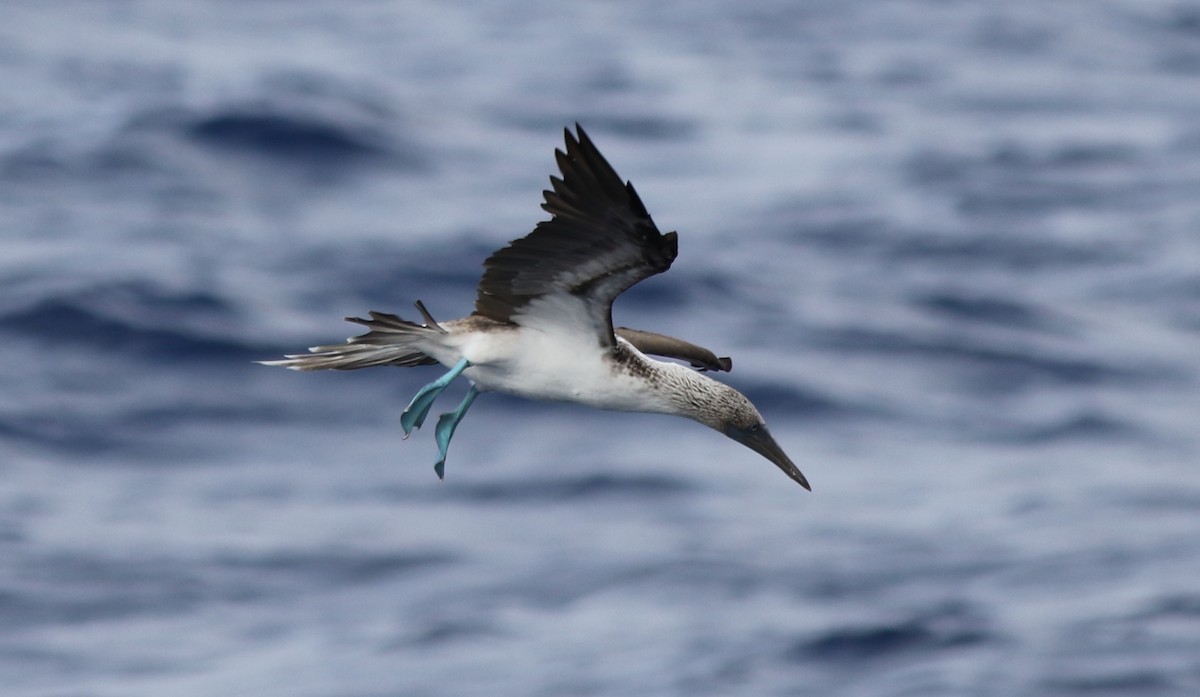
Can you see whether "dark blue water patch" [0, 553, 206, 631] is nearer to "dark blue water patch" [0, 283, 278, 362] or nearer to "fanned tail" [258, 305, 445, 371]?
"dark blue water patch" [0, 283, 278, 362]

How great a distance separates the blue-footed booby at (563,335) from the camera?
909 cm

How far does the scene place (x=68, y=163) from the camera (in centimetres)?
3553

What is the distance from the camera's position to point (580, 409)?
3341 centimetres

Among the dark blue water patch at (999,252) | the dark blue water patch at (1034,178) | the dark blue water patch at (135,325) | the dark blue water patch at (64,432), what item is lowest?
the dark blue water patch at (64,432)

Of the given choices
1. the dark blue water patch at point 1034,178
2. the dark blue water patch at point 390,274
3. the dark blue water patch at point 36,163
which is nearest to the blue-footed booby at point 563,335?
the dark blue water patch at point 390,274

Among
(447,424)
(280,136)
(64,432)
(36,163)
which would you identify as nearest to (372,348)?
(447,424)

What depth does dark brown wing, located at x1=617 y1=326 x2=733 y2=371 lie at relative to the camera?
1130 centimetres

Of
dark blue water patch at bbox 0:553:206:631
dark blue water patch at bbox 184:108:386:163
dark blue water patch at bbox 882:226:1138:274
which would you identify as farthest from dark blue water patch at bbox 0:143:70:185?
dark blue water patch at bbox 882:226:1138:274

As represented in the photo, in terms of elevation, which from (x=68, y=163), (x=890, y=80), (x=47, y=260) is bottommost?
(x=47, y=260)

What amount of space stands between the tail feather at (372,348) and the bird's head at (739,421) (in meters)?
1.48

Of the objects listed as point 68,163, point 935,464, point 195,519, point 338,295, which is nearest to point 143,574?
point 195,519

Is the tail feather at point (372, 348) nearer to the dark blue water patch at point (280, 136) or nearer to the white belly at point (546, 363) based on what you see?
the white belly at point (546, 363)

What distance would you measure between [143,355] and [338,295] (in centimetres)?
Answer: 331

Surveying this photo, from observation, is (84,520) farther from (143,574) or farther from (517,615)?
(517,615)
